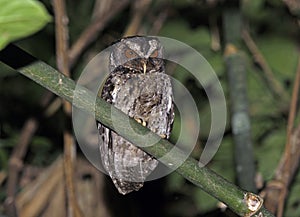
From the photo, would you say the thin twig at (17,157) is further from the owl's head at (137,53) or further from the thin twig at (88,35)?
the owl's head at (137,53)

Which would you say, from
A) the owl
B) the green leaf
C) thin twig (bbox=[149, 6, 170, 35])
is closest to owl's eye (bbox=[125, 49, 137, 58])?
the owl

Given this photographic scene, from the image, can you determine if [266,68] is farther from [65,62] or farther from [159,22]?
[65,62]

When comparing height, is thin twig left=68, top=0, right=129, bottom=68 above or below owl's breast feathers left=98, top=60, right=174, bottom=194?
below

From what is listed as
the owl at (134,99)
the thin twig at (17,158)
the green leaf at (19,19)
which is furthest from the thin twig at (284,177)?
the green leaf at (19,19)

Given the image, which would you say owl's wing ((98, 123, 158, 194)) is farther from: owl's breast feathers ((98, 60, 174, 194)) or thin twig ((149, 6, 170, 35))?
thin twig ((149, 6, 170, 35))

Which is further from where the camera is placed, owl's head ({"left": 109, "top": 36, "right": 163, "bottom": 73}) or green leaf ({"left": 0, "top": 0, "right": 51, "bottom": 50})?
owl's head ({"left": 109, "top": 36, "right": 163, "bottom": 73})

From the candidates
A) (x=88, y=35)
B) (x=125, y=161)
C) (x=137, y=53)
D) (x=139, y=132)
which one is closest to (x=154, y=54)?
(x=137, y=53)

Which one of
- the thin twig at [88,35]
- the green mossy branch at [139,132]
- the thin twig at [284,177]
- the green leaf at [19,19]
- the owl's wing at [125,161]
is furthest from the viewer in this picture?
the thin twig at [88,35]

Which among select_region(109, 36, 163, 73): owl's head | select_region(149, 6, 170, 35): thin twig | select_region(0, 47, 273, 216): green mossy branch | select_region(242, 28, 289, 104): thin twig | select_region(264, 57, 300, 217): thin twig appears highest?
select_region(0, 47, 273, 216): green mossy branch
